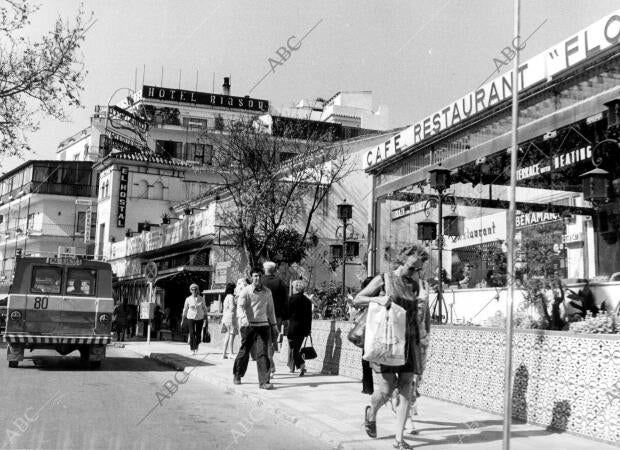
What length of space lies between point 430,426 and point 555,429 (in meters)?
1.31

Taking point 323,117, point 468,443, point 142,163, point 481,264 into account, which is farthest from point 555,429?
point 323,117

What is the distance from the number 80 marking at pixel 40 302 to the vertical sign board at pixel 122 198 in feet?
99.3

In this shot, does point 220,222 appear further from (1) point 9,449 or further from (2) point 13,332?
(1) point 9,449

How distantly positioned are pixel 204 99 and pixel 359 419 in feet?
180

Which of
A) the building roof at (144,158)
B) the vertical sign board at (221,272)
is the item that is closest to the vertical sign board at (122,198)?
the building roof at (144,158)

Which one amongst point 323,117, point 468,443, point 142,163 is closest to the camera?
point 468,443

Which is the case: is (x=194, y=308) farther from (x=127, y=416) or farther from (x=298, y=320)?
(x=127, y=416)

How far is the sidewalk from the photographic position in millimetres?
6578

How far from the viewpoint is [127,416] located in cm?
816

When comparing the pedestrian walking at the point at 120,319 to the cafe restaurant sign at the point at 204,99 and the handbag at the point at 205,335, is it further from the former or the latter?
the cafe restaurant sign at the point at 204,99

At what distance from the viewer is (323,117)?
5466 centimetres

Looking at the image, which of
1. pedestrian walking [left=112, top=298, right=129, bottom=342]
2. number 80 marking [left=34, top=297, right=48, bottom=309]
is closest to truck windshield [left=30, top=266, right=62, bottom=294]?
number 80 marking [left=34, top=297, right=48, bottom=309]

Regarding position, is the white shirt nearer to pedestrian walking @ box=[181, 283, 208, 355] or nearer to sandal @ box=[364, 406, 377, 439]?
pedestrian walking @ box=[181, 283, 208, 355]

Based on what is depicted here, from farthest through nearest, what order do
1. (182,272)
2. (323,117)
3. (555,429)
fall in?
(323,117)
(182,272)
(555,429)
